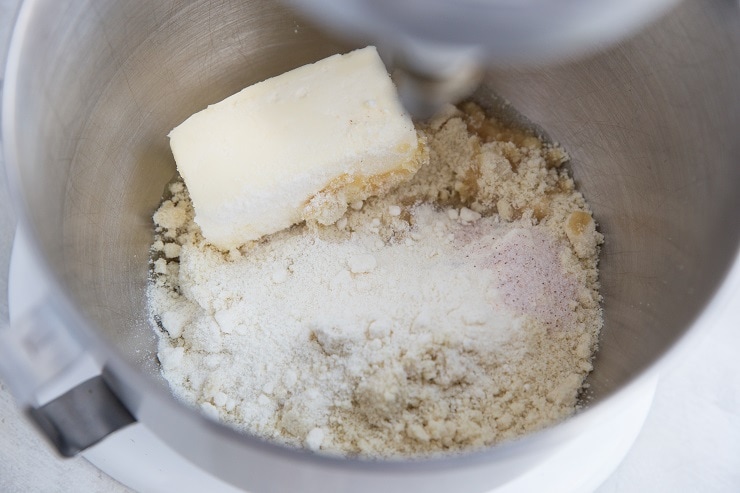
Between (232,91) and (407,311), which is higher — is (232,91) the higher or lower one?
the higher one

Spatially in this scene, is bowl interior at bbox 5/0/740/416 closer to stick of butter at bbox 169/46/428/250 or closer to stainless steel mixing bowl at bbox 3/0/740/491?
stainless steel mixing bowl at bbox 3/0/740/491

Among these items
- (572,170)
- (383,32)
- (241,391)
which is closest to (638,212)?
(572,170)

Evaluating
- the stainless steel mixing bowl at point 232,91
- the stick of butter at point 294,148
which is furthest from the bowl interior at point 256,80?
the stick of butter at point 294,148

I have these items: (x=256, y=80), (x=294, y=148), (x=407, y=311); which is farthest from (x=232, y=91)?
(x=407, y=311)

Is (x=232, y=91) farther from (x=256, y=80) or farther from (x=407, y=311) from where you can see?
(x=407, y=311)

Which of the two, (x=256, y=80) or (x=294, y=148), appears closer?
(x=294, y=148)

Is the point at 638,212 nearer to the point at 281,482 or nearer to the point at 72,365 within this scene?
the point at 281,482

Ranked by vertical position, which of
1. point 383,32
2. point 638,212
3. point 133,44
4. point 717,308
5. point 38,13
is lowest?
point 638,212

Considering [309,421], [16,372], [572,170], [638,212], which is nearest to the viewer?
[16,372]
